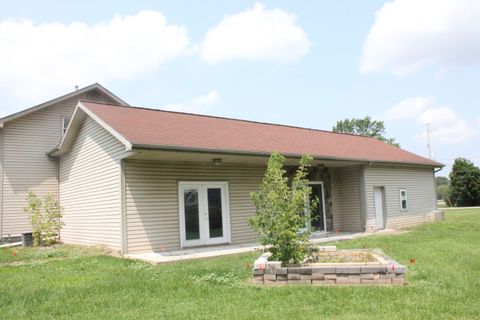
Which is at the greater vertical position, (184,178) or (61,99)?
(61,99)

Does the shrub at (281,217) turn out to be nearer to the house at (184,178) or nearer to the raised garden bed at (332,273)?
the raised garden bed at (332,273)

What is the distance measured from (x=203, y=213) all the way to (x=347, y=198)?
655 cm

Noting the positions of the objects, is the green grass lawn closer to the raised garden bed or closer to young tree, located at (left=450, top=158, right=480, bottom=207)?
the raised garden bed

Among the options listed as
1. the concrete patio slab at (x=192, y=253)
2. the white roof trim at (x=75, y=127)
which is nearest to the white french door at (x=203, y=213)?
the concrete patio slab at (x=192, y=253)

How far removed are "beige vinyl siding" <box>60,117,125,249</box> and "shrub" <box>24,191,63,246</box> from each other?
0.98 ft

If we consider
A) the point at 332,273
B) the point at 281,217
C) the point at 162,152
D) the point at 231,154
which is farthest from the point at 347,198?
the point at 332,273

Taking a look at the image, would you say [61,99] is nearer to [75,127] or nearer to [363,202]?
[75,127]

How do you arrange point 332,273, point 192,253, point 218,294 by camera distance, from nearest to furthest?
point 218,294
point 332,273
point 192,253

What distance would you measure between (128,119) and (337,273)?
27.3 feet

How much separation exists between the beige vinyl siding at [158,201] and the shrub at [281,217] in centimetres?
488

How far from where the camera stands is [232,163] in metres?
13.4

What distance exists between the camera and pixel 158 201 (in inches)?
456

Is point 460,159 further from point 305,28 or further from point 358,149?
point 305,28

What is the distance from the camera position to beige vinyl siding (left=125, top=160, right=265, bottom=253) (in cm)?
1105
